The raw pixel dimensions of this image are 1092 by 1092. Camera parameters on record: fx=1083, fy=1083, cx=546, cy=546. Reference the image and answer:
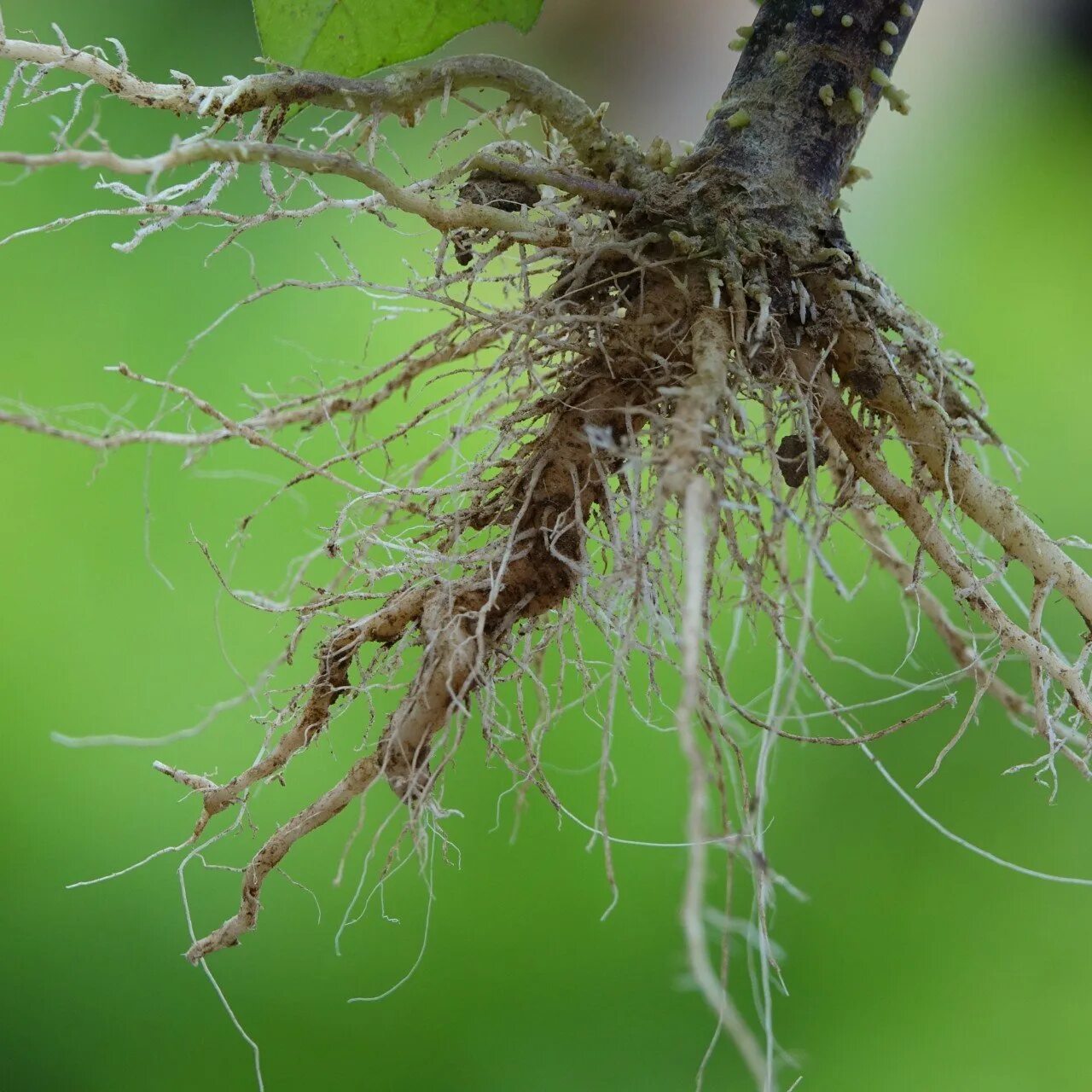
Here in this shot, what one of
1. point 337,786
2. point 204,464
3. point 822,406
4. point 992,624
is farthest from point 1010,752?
point 204,464

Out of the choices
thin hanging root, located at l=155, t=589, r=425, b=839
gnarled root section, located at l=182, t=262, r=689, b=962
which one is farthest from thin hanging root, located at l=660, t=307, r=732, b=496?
thin hanging root, located at l=155, t=589, r=425, b=839

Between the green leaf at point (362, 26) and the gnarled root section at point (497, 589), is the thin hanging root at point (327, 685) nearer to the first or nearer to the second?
the gnarled root section at point (497, 589)

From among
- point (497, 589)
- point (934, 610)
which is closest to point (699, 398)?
point (497, 589)

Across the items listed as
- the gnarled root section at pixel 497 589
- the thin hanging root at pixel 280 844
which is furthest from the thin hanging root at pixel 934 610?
the thin hanging root at pixel 280 844

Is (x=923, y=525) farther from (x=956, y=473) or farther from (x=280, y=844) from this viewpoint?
(x=280, y=844)

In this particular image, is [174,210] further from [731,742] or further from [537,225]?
[731,742]
